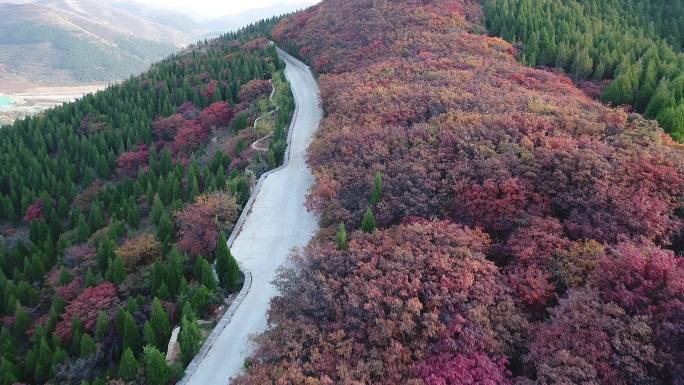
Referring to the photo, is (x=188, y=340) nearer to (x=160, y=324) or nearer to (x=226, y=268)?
(x=160, y=324)

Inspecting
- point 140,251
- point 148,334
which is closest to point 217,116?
point 140,251

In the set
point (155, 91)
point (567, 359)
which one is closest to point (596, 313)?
point (567, 359)

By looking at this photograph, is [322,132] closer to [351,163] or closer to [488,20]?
[351,163]

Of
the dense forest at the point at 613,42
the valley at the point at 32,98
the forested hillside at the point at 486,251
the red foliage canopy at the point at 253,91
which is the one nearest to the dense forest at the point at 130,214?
the red foliage canopy at the point at 253,91

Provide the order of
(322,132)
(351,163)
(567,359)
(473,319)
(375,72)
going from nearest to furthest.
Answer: (567,359) < (473,319) < (351,163) < (322,132) < (375,72)

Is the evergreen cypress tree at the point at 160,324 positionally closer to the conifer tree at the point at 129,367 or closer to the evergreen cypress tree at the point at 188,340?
the conifer tree at the point at 129,367

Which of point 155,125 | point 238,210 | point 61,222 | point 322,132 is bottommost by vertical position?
point 61,222

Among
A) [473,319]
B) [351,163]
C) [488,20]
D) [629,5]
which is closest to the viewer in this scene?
[473,319]
